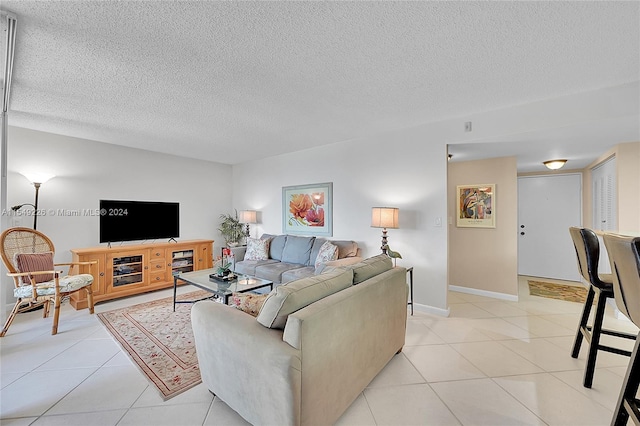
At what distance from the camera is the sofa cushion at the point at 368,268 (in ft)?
6.79

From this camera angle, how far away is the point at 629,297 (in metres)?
1.46

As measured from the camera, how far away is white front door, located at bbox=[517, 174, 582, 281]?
4938 mm

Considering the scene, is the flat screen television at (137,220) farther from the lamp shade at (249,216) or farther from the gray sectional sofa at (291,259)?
the gray sectional sofa at (291,259)

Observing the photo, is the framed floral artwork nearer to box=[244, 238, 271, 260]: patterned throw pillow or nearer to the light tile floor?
box=[244, 238, 271, 260]: patterned throw pillow

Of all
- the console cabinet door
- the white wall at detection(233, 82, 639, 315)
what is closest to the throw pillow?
the console cabinet door

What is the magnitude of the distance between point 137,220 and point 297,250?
9.35 feet

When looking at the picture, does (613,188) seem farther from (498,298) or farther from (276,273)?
(276,273)

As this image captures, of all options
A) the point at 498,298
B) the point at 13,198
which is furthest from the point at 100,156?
the point at 498,298

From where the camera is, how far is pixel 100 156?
14.2ft

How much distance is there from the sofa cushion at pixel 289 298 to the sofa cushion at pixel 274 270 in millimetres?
2144

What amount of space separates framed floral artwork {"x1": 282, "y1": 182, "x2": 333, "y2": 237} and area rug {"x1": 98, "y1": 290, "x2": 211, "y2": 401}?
6.89 feet

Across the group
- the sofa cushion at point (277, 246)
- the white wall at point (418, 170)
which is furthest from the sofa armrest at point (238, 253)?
the white wall at point (418, 170)

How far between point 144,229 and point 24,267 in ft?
5.78

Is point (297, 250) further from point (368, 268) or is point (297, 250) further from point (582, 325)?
point (582, 325)
